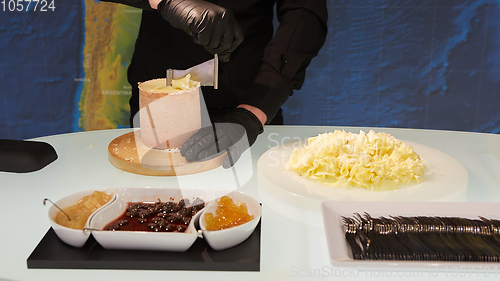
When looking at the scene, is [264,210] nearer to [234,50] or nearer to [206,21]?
[206,21]

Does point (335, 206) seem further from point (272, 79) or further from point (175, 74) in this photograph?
point (272, 79)

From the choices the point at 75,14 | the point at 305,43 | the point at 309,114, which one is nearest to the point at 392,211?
the point at 305,43

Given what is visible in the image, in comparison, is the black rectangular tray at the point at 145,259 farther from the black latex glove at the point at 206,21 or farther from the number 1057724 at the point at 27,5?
the number 1057724 at the point at 27,5

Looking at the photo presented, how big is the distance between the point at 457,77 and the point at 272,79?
65.9 inches

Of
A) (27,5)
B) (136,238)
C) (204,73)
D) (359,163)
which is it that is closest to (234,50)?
(204,73)

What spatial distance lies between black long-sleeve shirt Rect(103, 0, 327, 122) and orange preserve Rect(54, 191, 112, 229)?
84cm

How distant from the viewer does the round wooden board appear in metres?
1.19

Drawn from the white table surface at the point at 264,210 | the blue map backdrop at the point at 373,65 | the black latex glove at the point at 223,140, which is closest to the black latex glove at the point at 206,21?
the black latex glove at the point at 223,140

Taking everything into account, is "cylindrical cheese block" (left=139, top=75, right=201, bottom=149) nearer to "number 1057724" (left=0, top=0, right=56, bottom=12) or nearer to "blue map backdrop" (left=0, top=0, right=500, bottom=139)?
"blue map backdrop" (left=0, top=0, right=500, bottom=139)

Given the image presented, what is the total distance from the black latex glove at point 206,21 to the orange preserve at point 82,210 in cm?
68

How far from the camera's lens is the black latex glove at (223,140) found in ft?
4.01

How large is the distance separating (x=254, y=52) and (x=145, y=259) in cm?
139

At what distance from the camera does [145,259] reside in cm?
73

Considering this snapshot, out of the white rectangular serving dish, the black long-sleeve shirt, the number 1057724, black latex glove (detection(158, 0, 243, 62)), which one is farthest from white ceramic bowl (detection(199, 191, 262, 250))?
the number 1057724
